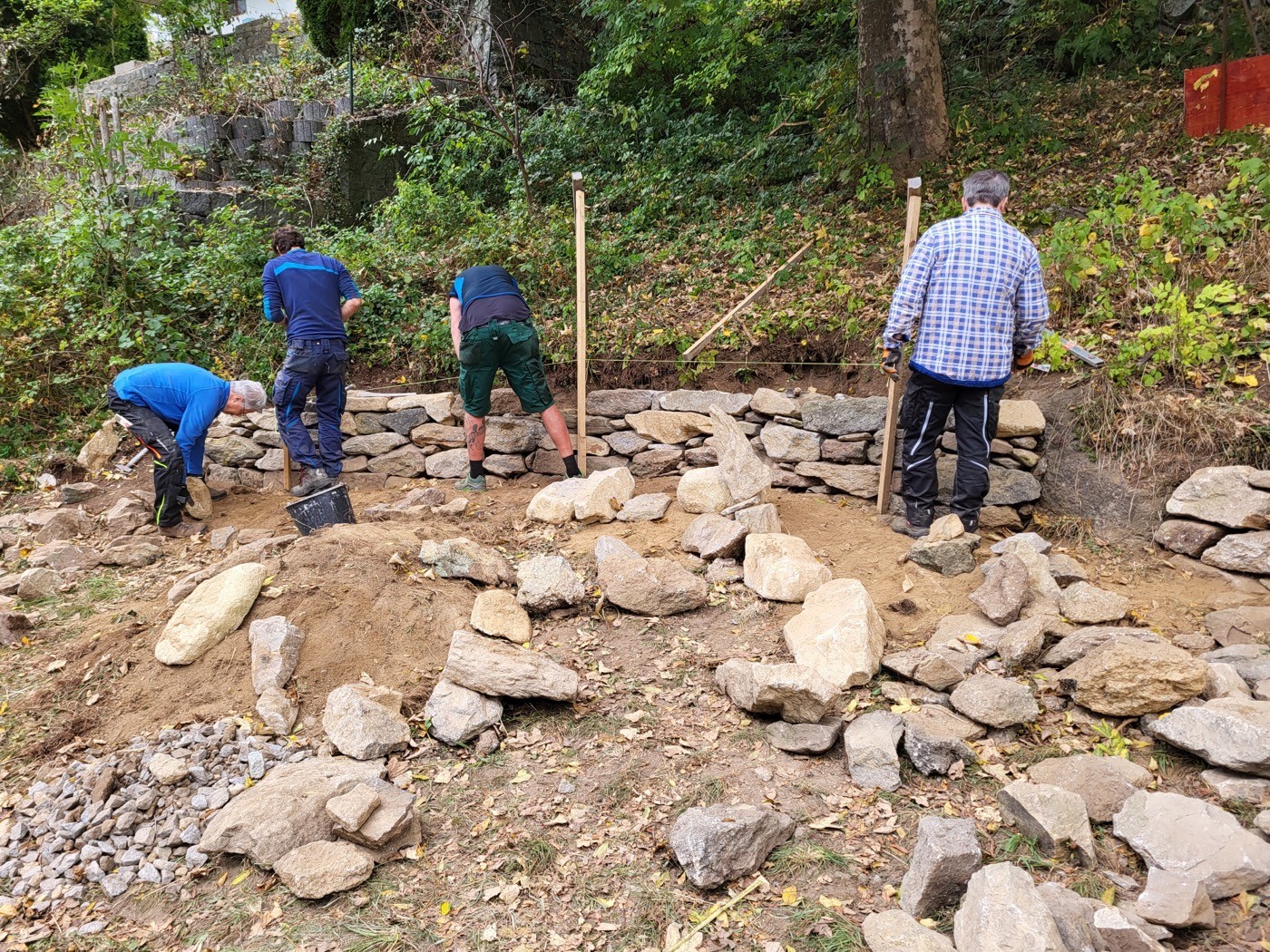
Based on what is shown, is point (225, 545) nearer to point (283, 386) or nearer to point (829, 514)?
point (283, 386)

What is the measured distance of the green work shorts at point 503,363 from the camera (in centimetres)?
557

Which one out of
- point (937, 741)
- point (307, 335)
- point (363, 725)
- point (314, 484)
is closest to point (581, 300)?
point (307, 335)

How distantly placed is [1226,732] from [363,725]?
9.91ft

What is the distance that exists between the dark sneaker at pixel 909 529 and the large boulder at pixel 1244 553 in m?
1.35

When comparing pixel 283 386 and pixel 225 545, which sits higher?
pixel 283 386

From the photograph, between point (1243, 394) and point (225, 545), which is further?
point (225, 545)

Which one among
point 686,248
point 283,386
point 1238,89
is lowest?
point 283,386

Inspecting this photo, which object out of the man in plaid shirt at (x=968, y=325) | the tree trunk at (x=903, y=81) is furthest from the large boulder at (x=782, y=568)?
the tree trunk at (x=903, y=81)

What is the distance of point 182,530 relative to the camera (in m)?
5.69

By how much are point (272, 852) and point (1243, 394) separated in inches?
194

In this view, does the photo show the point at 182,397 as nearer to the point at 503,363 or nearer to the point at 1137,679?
the point at 503,363

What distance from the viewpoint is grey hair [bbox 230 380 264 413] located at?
19.0ft

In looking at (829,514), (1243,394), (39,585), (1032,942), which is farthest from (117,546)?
(1243,394)

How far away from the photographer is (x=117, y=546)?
523 cm
